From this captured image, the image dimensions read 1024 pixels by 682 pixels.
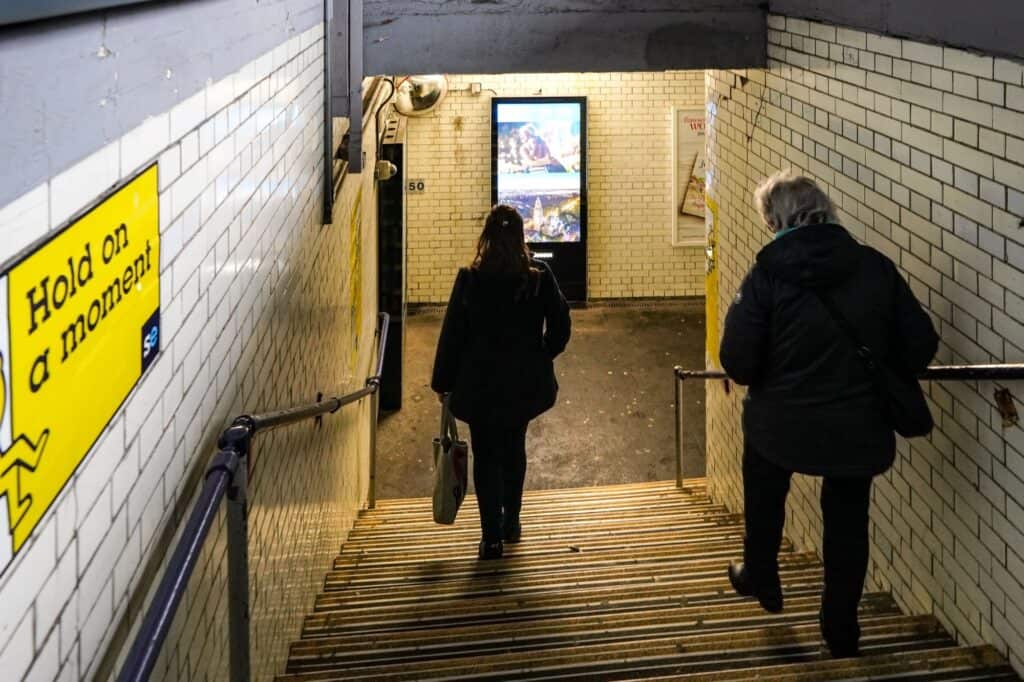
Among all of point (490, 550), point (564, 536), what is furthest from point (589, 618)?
point (564, 536)

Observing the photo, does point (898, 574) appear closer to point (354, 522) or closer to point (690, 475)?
point (354, 522)

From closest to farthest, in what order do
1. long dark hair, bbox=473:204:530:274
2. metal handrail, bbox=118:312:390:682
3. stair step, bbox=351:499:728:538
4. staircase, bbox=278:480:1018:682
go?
metal handrail, bbox=118:312:390:682, staircase, bbox=278:480:1018:682, long dark hair, bbox=473:204:530:274, stair step, bbox=351:499:728:538

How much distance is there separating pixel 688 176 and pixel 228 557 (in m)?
12.2

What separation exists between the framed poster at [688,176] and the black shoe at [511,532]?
8805 mm

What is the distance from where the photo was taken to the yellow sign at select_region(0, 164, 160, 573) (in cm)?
146

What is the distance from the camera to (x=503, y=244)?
4824 mm

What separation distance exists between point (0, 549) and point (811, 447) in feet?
8.40

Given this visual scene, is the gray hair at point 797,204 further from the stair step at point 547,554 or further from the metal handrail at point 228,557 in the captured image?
the stair step at point 547,554

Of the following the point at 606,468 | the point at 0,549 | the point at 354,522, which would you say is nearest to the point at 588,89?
the point at 606,468

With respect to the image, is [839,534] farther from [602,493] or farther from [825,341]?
[602,493]

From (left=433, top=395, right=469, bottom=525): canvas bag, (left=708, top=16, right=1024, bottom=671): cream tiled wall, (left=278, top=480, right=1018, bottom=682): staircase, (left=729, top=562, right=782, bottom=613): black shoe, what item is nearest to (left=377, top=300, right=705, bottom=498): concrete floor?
(left=278, top=480, right=1018, bottom=682): staircase

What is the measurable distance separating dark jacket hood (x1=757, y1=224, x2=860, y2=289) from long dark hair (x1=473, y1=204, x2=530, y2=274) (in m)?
1.59

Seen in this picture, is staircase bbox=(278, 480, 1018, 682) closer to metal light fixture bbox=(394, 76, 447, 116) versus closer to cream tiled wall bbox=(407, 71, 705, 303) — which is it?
metal light fixture bbox=(394, 76, 447, 116)

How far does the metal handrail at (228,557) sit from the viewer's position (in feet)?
5.54
